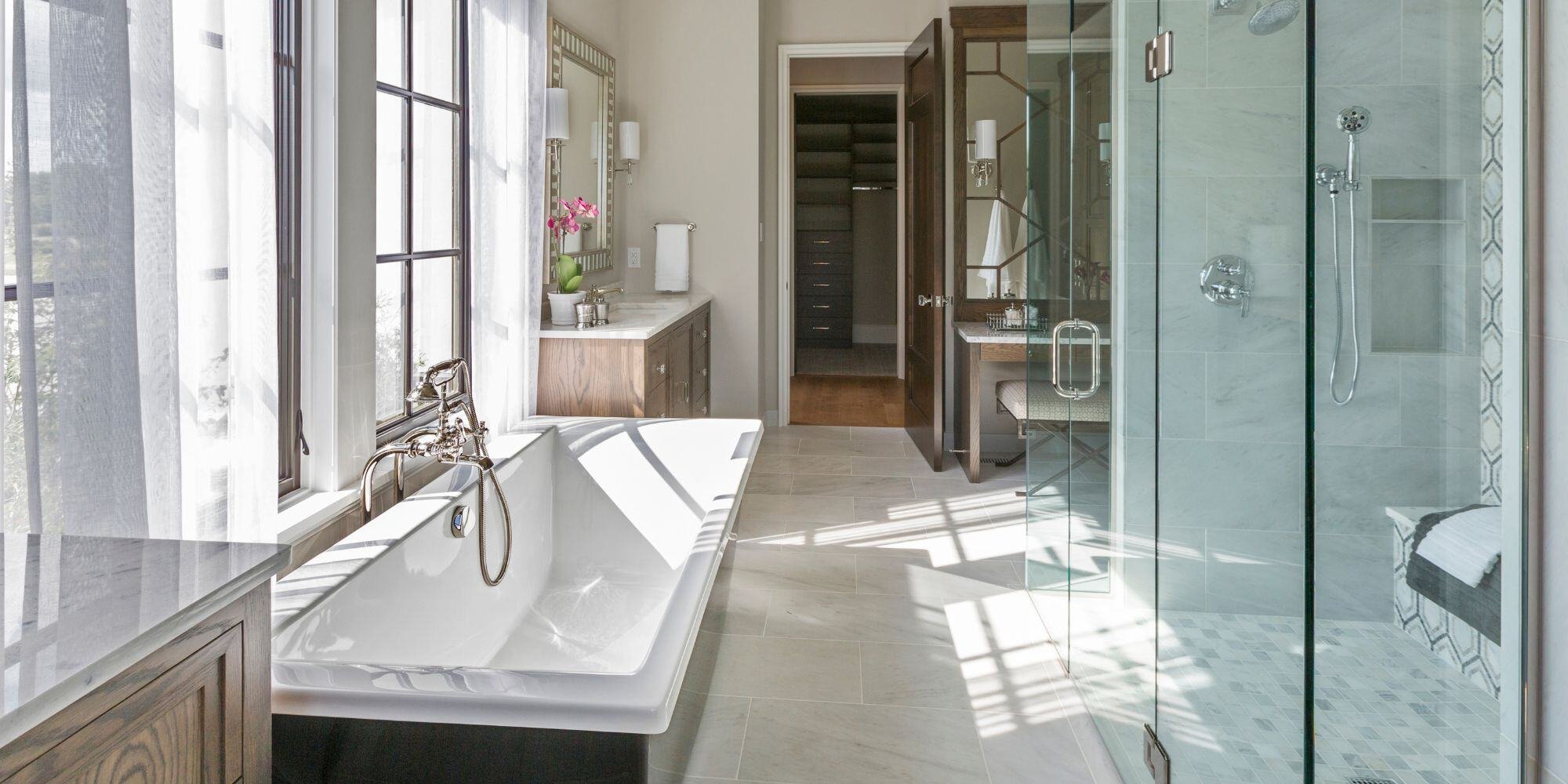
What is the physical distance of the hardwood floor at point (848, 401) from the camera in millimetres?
6316

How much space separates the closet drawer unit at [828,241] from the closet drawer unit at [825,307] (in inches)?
18.6

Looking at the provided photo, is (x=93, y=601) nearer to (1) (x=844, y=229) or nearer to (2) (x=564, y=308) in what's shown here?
(2) (x=564, y=308)

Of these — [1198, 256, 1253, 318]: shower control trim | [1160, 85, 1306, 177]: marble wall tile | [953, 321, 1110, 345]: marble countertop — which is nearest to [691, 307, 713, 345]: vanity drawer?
[953, 321, 1110, 345]: marble countertop

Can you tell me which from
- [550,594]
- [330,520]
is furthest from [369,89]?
[550,594]

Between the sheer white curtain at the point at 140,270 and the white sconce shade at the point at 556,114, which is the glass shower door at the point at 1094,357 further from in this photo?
the white sconce shade at the point at 556,114

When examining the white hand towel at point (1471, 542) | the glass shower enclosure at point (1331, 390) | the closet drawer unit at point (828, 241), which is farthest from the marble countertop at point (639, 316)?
the closet drawer unit at point (828, 241)

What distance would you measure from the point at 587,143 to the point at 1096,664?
335 cm

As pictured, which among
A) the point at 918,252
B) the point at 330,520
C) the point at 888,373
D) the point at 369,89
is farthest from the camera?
the point at 888,373

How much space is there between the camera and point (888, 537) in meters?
3.87

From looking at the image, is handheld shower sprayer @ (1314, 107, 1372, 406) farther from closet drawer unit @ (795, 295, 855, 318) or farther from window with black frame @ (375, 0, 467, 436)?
closet drawer unit @ (795, 295, 855, 318)

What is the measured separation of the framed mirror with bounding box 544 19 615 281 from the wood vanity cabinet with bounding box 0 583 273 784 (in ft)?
10.2

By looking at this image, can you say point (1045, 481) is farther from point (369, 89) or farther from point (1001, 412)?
point (1001, 412)

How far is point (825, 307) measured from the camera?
9.76 meters

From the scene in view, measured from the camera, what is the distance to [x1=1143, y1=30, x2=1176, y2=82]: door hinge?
1764 mm
